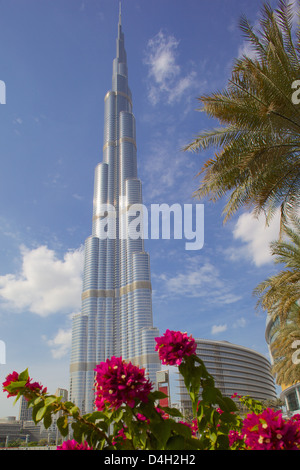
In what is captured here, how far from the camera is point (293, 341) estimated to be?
17.0 m

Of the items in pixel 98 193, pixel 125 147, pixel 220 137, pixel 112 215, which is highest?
pixel 125 147

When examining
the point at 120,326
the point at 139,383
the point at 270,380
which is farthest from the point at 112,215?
the point at 139,383

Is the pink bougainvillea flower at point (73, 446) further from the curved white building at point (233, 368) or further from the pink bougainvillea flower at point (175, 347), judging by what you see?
the curved white building at point (233, 368)

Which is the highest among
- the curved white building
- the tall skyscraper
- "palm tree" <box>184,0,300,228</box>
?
the tall skyscraper

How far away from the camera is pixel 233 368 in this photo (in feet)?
386

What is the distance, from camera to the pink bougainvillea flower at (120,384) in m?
1.86

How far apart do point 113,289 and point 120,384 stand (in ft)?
532

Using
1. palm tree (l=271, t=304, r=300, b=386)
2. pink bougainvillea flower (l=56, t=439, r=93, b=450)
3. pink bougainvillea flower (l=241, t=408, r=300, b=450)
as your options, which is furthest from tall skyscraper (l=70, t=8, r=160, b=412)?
pink bougainvillea flower (l=241, t=408, r=300, b=450)

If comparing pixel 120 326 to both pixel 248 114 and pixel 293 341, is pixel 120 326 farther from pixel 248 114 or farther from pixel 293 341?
pixel 248 114

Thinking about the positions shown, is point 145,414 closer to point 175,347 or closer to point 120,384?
point 120,384

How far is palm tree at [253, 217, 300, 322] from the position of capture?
11.6 metres

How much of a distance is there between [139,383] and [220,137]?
866 centimetres

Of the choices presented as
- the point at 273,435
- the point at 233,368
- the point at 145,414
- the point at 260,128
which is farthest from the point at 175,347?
the point at 233,368

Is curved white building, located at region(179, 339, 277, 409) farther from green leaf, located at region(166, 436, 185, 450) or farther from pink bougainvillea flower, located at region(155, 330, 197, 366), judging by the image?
green leaf, located at region(166, 436, 185, 450)
